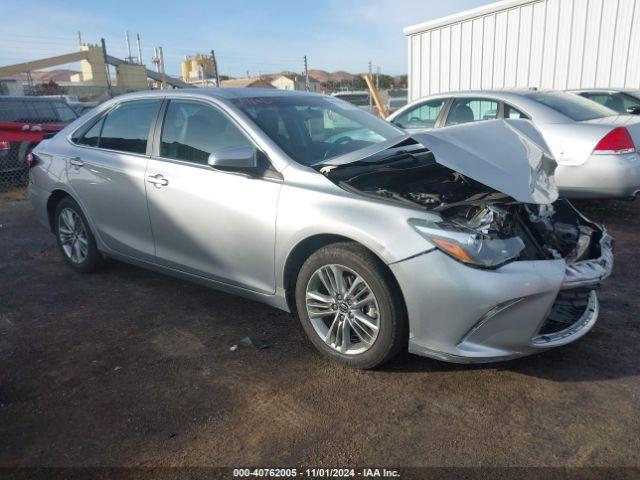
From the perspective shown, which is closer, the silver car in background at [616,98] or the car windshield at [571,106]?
the car windshield at [571,106]

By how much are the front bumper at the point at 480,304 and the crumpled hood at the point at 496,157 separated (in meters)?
0.45

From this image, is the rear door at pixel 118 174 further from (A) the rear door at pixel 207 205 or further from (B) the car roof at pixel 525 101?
(B) the car roof at pixel 525 101

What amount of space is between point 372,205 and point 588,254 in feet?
4.57

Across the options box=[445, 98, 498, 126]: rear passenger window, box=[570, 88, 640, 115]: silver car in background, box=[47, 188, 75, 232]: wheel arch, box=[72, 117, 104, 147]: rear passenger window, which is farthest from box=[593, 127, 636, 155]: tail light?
box=[47, 188, 75, 232]: wheel arch

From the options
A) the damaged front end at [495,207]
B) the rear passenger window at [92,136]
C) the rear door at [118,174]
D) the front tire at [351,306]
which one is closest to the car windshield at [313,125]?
the damaged front end at [495,207]

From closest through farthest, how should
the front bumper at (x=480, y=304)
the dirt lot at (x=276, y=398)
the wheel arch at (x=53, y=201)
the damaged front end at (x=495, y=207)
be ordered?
1. the dirt lot at (x=276, y=398)
2. the front bumper at (x=480, y=304)
3. the damaged front end at (x=495, y=207)
4. the wheel arch at (x=53, y=201)

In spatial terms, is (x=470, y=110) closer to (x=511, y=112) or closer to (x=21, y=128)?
(x=511, y=112)

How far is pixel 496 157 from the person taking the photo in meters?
3.07

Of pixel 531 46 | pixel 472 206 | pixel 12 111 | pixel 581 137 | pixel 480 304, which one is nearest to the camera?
pixel 480 304

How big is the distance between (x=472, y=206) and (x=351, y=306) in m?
0.89

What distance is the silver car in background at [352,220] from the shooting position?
8.77 feet

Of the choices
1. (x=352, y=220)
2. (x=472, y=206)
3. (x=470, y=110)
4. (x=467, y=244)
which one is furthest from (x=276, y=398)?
(x=470, y=110)

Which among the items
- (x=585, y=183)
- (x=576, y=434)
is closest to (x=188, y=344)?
(x=576, y=434)

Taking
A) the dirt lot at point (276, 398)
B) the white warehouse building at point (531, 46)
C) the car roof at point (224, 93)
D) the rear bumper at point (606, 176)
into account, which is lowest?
the dirt lot at point (276, 398)
